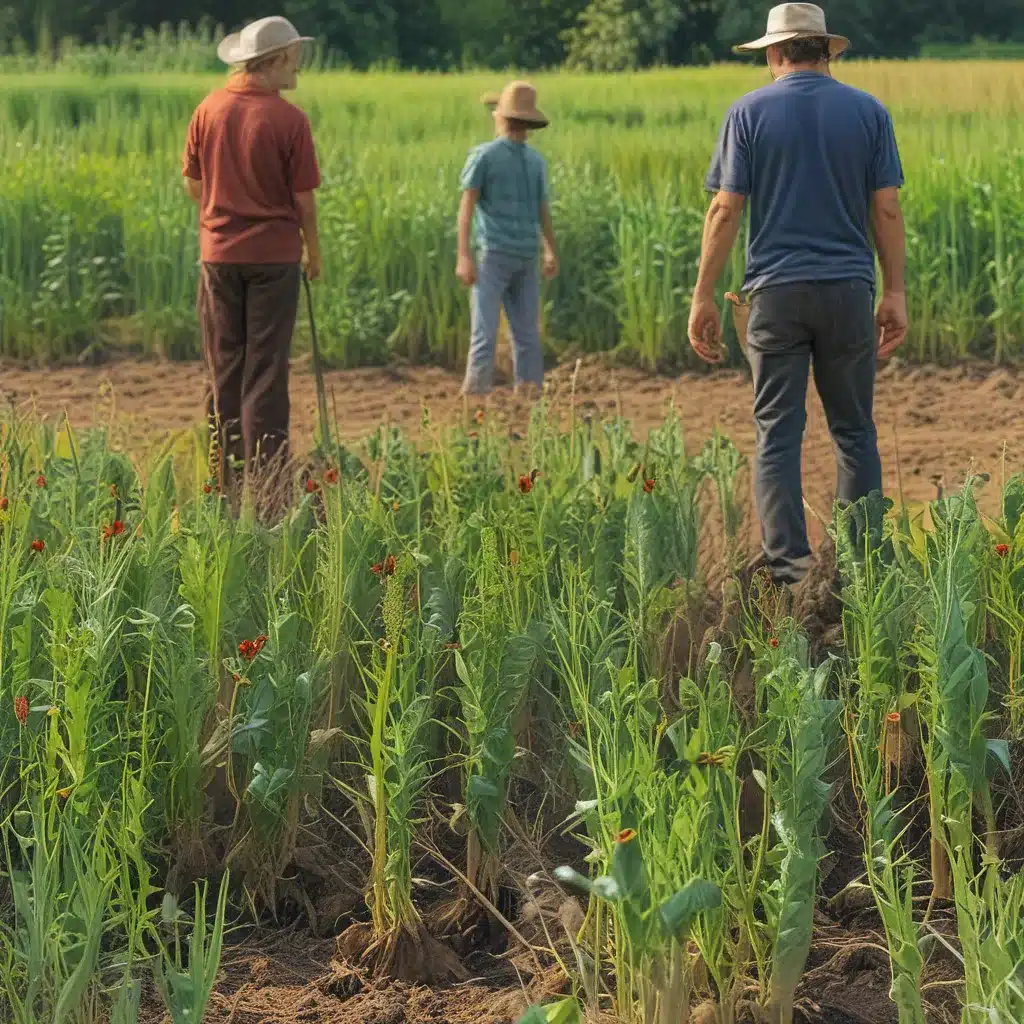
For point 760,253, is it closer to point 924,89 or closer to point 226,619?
point 226,619

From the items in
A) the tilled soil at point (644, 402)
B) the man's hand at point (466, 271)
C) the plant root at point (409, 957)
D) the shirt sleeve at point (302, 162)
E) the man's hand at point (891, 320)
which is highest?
the shirt sleeve at point (302, 162)

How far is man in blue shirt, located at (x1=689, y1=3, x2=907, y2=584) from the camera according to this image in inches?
176

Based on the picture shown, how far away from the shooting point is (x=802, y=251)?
4531 mm

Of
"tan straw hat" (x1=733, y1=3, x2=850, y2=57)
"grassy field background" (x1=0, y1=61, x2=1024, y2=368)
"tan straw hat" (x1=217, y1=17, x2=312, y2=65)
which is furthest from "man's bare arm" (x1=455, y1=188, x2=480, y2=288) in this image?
"tan straw hat" (x1=733, y1=3, x2=850, y2=57)

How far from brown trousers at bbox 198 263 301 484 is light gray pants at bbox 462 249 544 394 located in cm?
149

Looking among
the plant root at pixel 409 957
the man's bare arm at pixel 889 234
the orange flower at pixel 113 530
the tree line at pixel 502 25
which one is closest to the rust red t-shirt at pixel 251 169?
the man's bare arm at pixel 889 234

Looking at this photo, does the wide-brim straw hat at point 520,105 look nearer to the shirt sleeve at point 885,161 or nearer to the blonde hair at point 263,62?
the blonde hair at point 263,62

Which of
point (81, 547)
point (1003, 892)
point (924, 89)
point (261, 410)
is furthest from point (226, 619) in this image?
point (924, 89)

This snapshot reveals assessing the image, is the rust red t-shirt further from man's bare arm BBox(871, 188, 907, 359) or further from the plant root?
the plant root

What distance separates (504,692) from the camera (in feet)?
10.2

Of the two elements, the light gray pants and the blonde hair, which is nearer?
the blonde hair

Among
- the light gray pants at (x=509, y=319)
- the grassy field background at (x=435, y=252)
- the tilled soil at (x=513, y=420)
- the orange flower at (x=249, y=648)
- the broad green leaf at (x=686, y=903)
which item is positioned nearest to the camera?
the broad green leaf at (x=686, y=903)

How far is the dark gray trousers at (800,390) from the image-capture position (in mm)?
4551

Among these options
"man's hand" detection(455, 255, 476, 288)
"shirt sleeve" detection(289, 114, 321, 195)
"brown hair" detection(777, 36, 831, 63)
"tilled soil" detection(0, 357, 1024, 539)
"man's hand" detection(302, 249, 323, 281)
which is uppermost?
"brown hair" detection(777, 36, 831, 63)
